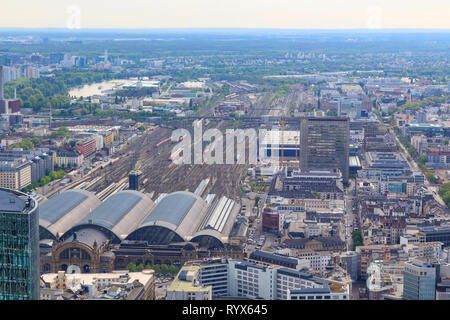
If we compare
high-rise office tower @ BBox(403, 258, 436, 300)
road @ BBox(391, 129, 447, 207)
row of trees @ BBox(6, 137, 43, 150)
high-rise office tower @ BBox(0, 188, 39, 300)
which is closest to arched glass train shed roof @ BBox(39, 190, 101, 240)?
high-rise office tower @ BBox(403, 258, 436, 300)

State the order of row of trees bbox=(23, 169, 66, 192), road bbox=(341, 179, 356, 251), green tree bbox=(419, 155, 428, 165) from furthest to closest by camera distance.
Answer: green tree bbox=(419, 155, 428, 165) < row of trees bbox=(23, 169, 66, 192) < road bbox=(341, 179, 356, 251)

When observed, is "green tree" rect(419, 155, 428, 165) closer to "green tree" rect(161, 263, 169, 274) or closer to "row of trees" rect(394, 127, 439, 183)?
"row of trees" rect(394, 127, 439, 183)

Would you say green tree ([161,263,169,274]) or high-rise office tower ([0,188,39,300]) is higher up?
high-rise office tower ([0,188,39,300])

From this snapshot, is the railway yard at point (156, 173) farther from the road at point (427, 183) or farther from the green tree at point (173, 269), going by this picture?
the green tree at point (173, 269)

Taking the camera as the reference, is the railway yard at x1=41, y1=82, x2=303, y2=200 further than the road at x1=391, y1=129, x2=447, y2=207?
Yes

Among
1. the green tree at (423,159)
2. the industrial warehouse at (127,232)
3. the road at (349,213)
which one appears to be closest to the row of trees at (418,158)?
the green tree at (423,159)

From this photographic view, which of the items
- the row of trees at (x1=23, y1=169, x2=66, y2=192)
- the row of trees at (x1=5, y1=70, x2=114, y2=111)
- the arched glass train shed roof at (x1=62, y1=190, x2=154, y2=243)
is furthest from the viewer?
the row of trees at (x1=5, y1=70, x2=114, y2=111)
